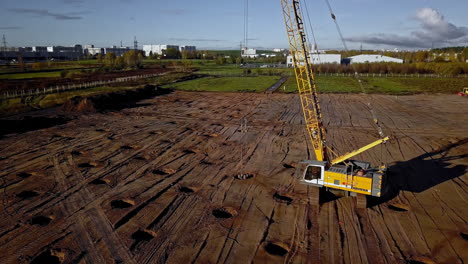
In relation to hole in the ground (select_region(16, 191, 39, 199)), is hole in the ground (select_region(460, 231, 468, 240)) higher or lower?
lower

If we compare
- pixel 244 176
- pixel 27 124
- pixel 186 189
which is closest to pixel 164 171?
pixel 186 189

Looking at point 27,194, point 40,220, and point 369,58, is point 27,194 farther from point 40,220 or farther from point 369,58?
point 369,58

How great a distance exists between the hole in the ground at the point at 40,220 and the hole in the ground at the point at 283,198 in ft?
35.7

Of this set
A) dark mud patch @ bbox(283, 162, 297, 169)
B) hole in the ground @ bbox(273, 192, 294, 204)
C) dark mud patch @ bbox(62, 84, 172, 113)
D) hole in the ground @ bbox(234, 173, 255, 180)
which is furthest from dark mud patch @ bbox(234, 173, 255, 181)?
dark mud patch @ bbox(62, 84, 172, 113)

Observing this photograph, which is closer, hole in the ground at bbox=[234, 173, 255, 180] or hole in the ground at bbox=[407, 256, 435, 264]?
hole in the ground at bbox=[407, 256, 435, 264]

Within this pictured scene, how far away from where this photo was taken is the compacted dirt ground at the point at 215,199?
12156mm

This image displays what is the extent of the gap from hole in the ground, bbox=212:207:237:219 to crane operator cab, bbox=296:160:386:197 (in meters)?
3.85

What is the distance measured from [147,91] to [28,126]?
2271 cm

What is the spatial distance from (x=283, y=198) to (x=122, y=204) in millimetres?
8302

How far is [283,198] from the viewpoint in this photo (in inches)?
648

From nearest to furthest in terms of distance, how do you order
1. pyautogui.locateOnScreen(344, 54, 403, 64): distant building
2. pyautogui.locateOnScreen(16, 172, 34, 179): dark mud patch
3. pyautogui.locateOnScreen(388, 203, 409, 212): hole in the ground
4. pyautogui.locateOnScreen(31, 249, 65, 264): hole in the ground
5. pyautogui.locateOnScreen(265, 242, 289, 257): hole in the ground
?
pyautogui.locateOnScreen(31, 249, 65, 264): hole in the ground, pyautogui.locateOnScreen(265, 242, 289, 257): hole in the ground, pyautogui.locateOnScreen(388, 203, 409, 212): hole in the ground, pyautogui.locateOnScreen(16, 172, 34, 179): dark mud patch, pyautogui.locateOnScreen(344, 54, 403, 64): distant building

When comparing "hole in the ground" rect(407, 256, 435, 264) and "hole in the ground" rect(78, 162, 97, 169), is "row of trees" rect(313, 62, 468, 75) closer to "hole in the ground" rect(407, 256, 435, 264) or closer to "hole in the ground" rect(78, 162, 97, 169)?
"hole in the ground" rect(78, 162, 97, 169)

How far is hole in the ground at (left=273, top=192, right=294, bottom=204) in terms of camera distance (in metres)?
16.1

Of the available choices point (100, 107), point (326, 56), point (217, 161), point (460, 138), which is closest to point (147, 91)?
point (100, 107)
